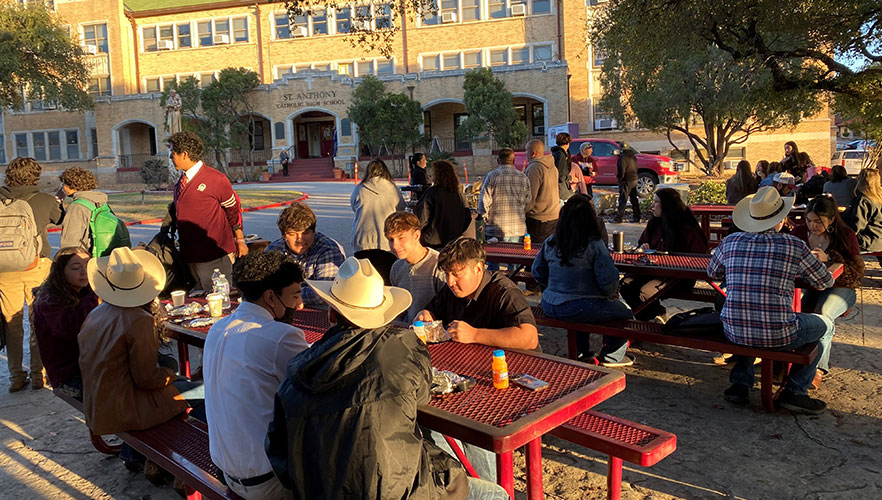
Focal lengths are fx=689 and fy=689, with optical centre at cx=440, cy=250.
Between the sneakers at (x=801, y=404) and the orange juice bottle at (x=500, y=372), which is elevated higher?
the orange juice bottle at (x=500, y=372)

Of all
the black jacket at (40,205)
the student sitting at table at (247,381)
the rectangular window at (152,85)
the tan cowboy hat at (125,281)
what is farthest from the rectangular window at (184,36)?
the student sitting at table at (247,381)

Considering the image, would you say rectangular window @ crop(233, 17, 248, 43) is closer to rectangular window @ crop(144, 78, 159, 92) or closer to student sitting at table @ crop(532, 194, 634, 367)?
rectangular window @ crop(144, 78, 159, 92)

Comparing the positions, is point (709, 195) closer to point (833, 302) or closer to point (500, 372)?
point (833, 302)

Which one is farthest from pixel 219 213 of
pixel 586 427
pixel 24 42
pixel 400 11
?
pixel 24 42

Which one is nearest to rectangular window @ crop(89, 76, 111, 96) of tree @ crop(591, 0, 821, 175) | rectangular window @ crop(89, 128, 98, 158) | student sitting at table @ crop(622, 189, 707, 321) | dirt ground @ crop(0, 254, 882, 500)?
rectangular window @ crop(89, 128, 98, 158)

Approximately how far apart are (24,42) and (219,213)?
32.5 meters

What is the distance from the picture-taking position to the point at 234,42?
4312cm

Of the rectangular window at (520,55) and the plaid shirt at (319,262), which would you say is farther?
the rectangular window at (520,55)

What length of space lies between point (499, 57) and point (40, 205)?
1390 inches

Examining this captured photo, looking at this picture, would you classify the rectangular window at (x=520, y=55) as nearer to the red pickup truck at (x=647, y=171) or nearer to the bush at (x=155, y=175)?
the red pickup truck at (x=647, y=171)

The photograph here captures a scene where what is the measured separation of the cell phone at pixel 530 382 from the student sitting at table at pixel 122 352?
1961 mm

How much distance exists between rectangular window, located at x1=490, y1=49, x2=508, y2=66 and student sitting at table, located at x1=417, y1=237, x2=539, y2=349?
3695 centimetres

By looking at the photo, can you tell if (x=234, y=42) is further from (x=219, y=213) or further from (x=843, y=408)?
(x=843, y=408)

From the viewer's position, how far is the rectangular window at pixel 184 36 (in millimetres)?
43875
